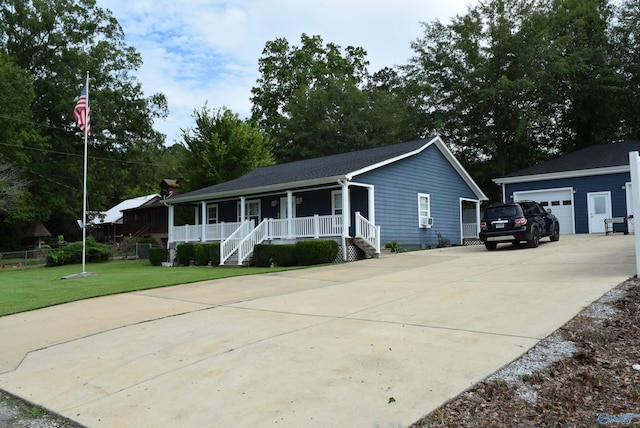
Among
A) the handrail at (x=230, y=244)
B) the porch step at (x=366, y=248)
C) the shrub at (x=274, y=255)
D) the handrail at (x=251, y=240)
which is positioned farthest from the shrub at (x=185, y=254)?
the porch step at (x=366, y=248)

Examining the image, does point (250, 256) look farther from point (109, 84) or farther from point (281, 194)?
point (109, 84)

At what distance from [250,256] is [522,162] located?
25.5 m

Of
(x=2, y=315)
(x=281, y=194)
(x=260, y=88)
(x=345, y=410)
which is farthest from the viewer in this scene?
(x=260, y=88)

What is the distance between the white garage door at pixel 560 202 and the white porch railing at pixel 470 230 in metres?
3.75

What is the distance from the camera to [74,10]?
130 feet

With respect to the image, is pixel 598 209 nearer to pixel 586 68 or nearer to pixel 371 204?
pixel 586 68

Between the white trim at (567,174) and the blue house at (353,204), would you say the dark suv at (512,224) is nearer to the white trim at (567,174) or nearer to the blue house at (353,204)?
the blue house at (353,204)

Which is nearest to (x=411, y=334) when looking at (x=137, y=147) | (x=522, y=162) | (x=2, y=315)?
(x=2, y=315)

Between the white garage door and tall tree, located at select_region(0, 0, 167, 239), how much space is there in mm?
32036

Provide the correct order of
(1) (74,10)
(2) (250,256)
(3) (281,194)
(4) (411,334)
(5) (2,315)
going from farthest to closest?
(1) (74,10) < (3) (281,194) < (2) (250,256) < (5) (2,315) < (4) (411,334)

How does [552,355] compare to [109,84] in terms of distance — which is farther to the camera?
[109,84]

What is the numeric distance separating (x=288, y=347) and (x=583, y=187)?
2347 centimetres

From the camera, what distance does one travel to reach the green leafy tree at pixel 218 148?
97.6 ft

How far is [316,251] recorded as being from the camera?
52.4 ft
